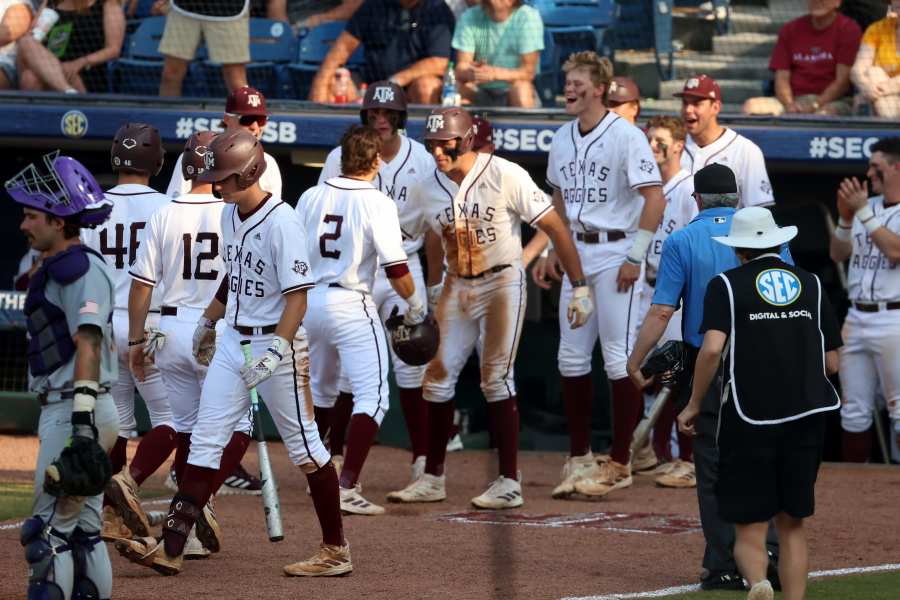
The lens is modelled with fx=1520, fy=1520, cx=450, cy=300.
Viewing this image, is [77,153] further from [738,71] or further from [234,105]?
[738,71]

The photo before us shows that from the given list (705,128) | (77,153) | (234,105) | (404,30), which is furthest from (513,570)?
(77,153)

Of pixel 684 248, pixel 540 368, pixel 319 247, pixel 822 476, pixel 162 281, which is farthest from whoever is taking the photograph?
pixel 540 368

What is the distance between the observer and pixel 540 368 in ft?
37.8

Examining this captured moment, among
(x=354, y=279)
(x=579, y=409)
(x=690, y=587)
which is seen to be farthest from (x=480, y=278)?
(x=690, y=587)

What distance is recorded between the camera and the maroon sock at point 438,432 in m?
7.50

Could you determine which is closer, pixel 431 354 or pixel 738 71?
pixel 431 354

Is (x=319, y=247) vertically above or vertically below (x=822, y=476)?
above

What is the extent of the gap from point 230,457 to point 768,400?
2.15 meters

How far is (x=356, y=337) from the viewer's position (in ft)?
23.0

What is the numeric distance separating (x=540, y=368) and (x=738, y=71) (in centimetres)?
280

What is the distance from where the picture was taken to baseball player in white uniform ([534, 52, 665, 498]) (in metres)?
7.55

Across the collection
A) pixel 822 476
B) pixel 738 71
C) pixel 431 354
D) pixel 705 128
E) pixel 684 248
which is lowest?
pixel 822 476

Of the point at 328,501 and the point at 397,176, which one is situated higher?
the point at 397,176

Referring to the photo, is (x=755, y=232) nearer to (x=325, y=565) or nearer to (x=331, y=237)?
(x=325, y=565)
